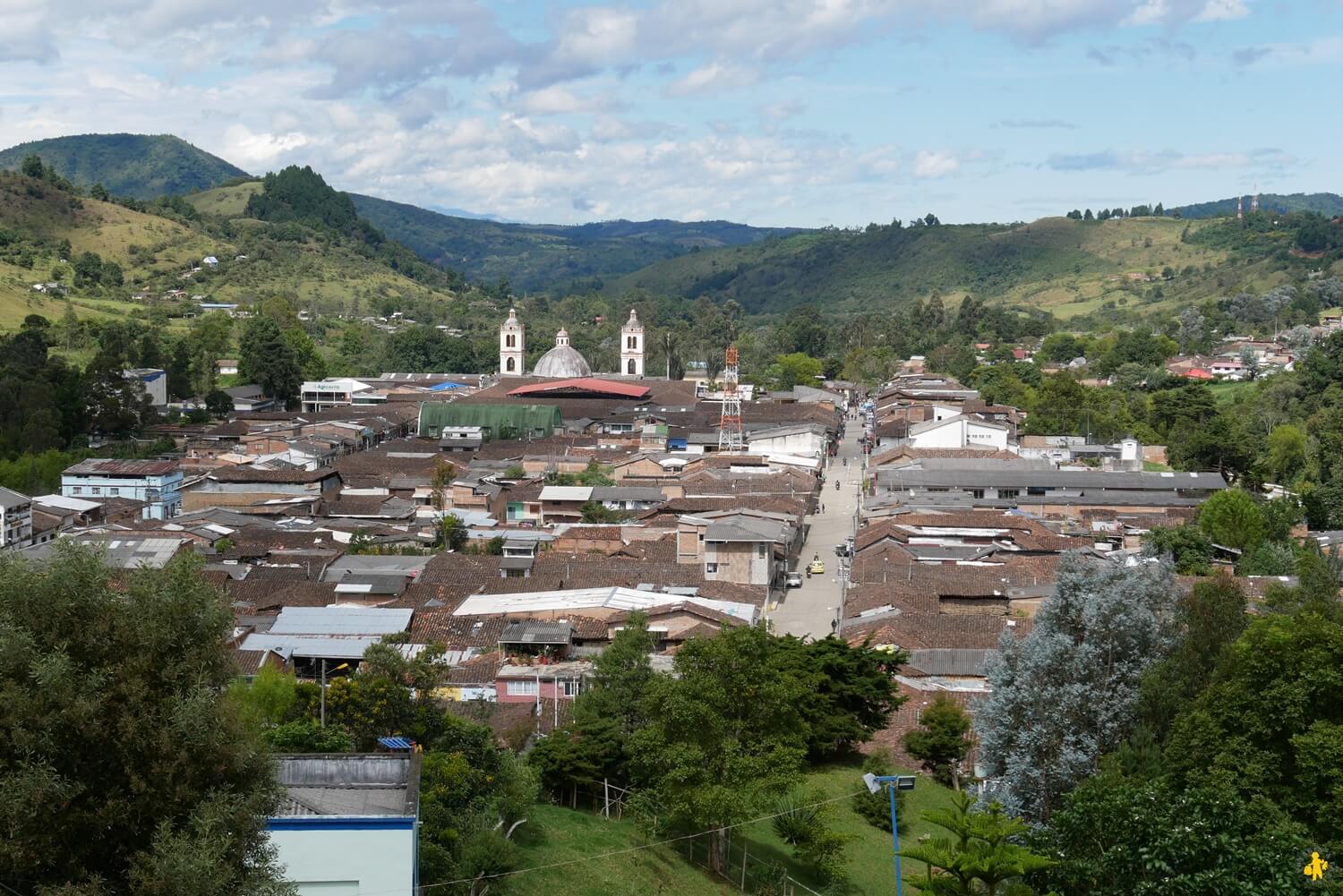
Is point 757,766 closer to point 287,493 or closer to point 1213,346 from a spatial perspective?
point 287,493

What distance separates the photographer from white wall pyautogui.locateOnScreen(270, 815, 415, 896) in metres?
8.65

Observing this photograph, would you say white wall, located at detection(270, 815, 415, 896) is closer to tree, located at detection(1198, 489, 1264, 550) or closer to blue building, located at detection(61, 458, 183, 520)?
tree, located at detection(1198, 489, 1264, 550)

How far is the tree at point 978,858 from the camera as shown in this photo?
377 inches

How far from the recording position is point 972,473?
118ft

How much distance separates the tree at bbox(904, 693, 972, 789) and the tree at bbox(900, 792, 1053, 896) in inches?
215

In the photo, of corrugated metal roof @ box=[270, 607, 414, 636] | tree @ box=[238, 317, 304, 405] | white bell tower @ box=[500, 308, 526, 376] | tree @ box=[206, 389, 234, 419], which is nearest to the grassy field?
corrugated metal roof @ box=[270, 607, 414, 636]

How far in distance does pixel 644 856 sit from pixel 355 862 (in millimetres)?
3843

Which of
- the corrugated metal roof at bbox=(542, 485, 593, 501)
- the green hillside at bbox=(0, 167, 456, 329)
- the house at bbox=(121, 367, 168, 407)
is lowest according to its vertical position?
the corrugated metal roof at bbox=(542, 485, 593, 501)

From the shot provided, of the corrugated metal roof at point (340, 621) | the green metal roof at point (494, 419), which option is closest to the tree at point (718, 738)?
the corrugated metal roof at point (340, 621)

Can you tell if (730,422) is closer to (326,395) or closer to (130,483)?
(130,483)

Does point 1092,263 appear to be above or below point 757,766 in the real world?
above

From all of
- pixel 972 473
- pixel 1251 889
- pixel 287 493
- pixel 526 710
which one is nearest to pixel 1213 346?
pixel 972 473

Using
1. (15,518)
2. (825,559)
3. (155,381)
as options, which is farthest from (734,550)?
(155,381)

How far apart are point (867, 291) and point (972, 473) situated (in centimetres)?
9575
